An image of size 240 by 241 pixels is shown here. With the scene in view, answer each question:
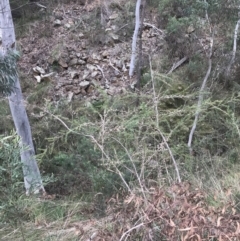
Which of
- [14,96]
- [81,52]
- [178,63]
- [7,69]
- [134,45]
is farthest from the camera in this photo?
[81,52]

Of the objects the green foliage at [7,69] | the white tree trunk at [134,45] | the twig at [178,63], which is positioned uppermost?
the green foliage at [7,69]

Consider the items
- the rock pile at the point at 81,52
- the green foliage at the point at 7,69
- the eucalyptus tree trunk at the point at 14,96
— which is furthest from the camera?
the rock pile at the point at 81,52

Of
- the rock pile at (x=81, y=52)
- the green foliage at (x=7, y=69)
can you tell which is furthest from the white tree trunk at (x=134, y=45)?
the green foliage at (x=7, y=69)

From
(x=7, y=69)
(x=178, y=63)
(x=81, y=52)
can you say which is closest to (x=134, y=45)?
(x=178, y=63)

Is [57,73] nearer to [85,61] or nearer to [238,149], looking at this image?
[85,61]

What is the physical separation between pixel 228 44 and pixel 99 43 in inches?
144

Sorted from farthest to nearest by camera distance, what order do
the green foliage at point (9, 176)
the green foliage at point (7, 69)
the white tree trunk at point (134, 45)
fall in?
the white tree trunk at point (134, 45), the green foliage at point (7, 69), the green foliage at point (9, 176)

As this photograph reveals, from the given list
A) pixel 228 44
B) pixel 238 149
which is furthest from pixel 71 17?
pixel 238 149

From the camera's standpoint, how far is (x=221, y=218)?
65.1 inches

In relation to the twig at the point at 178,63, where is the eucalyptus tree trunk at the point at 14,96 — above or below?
above

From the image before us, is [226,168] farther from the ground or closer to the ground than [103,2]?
closer to the ground

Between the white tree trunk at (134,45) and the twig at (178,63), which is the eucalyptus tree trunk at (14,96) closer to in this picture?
the white tree trunk at (134,45)

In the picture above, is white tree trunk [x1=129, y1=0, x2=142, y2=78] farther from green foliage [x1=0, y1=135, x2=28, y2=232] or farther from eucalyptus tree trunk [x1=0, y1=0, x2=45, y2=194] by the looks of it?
green foliage [x1=0, y1=135, x2=28, y2=232]

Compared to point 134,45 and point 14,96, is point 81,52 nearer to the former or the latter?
point 134,45
